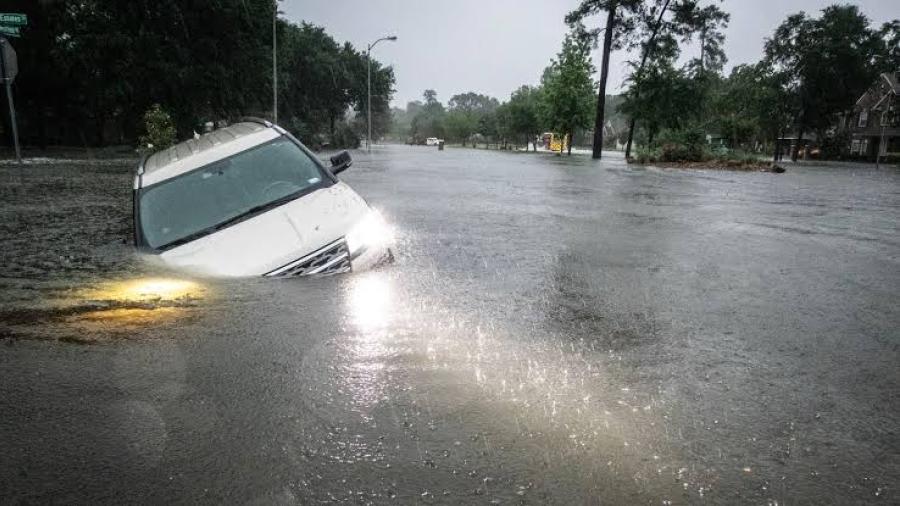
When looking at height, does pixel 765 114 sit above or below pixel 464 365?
above

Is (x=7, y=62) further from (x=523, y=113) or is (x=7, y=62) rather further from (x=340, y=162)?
(x=523, y=113)

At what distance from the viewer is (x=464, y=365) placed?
3314mm

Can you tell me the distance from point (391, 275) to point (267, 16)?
37578 mm

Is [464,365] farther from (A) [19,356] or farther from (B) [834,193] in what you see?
(B) [834,193]

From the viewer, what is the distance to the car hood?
15.7ft

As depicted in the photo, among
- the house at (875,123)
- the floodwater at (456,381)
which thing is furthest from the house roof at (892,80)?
the floodwater at (456,381)

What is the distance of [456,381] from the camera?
309cm

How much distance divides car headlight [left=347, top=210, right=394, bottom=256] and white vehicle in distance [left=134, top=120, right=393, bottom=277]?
11 millimetres

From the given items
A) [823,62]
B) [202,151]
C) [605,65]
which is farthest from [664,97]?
[202,151]

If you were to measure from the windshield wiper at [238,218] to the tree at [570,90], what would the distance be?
50.0 meters

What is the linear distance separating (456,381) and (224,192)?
3.70 meters

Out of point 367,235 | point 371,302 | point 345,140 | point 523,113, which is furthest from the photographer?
point 523,113

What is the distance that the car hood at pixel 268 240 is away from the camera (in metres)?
4.79

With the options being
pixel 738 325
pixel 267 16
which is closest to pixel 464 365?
pixel 738 325
